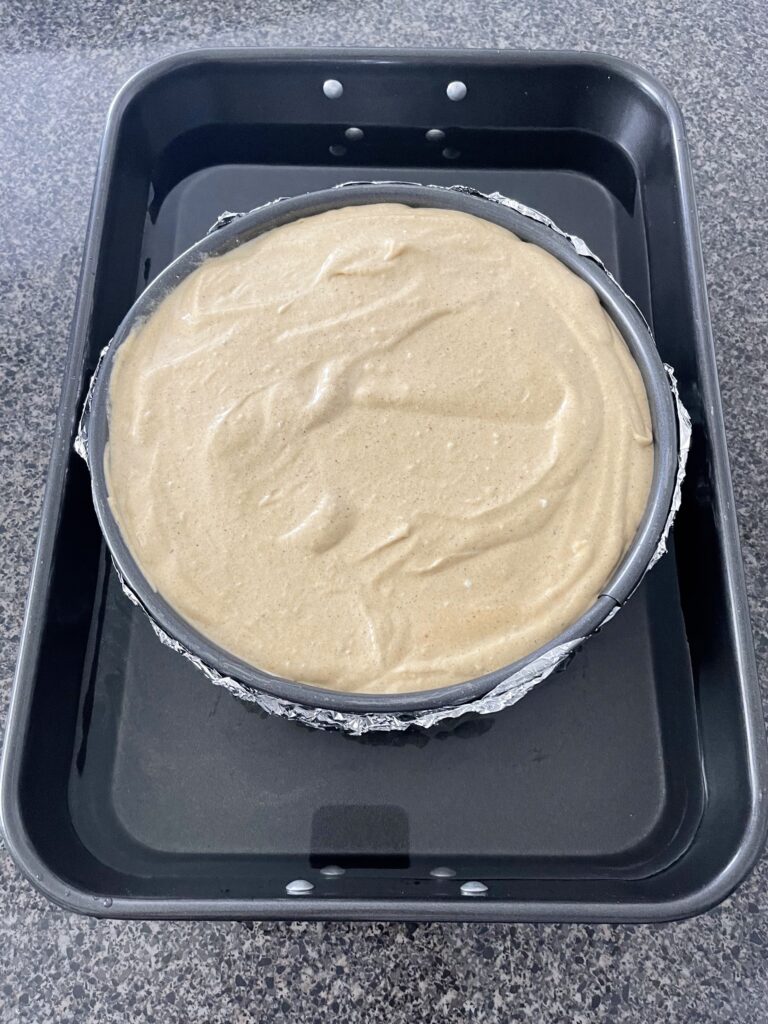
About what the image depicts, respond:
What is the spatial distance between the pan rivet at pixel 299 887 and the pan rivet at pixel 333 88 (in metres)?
1.03

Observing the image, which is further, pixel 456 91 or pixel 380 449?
pixel 456 91

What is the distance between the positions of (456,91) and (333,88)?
173 millimetres

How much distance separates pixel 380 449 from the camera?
36.7 inches

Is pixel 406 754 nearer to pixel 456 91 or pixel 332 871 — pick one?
pixel 332 871

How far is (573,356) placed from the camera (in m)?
0.97

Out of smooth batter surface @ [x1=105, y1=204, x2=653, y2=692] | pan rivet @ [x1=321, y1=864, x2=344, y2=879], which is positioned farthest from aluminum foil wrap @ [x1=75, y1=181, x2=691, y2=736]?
pan rivet @ [x1=321, y1=864, x2=344, y2=879]

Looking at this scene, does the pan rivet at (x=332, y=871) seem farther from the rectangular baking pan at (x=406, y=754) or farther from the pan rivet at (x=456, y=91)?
the pan rivet at (x=456, y=91)

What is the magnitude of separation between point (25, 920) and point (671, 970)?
2.33ft

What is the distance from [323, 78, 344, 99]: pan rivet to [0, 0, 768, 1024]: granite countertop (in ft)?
0.71

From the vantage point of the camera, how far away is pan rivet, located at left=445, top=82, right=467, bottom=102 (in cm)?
117

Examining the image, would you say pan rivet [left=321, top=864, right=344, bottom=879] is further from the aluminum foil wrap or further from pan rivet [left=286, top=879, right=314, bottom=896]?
the aluminum foil wrap

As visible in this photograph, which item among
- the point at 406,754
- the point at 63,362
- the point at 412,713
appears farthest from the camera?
the point at 63,362

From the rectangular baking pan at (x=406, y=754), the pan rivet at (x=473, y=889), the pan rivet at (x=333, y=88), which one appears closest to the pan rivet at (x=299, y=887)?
the rectangular baking pan at (x=406, y=754)

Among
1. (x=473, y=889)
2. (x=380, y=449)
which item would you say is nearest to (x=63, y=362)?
(x=380, y=449)
